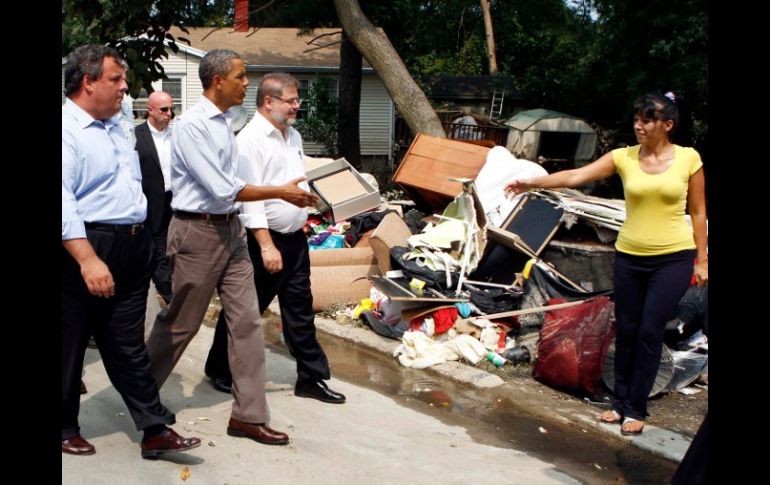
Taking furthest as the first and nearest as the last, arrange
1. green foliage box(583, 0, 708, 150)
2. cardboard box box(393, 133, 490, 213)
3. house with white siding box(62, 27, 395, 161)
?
house with white siding box(62, 27, 395, 161)
green foliage box(583, 0, 708, 150)
cardboard box box(393, 133, 490, 213)

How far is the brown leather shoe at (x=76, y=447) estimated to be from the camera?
14.0 ft

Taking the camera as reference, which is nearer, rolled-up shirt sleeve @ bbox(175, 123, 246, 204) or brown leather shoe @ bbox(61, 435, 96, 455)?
brown leather shoe @ bbox(61, 435, 96, 455)

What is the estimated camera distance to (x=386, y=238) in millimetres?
8289

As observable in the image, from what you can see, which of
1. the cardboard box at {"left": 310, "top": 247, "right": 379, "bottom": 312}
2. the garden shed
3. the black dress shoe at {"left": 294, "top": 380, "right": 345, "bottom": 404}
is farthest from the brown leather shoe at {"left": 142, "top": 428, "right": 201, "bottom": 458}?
the garden shed

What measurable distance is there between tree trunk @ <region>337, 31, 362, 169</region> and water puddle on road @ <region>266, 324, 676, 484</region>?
1605 centimetres

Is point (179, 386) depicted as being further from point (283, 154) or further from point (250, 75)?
point (250, 75)

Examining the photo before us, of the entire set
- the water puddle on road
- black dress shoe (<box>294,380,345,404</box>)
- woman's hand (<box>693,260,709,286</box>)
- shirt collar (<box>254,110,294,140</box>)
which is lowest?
the water puddle on road

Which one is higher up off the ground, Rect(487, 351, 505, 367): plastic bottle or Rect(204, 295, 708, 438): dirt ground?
Rect(487, 351, 505, 367): plastic bottle

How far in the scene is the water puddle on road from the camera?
4.95m

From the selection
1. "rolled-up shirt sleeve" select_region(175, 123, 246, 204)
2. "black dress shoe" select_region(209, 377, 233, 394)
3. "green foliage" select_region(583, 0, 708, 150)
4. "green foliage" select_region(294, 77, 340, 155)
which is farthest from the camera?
"green foliage" select_region(294, 77, 340, 155)

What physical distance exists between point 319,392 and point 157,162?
250 centimetres

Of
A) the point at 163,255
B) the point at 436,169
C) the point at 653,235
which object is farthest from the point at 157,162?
the point at 653,235

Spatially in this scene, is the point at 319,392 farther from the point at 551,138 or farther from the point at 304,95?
the point at 304,95

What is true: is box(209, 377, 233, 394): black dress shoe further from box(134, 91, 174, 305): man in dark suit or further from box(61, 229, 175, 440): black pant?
box(134, 91, 174, 305): man in dark suit
